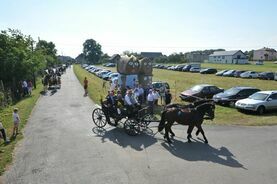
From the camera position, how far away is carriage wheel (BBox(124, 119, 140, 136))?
13227 millimetres

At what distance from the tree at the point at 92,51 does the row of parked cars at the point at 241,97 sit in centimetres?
12984

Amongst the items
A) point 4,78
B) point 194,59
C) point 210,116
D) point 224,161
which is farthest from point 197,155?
point 194,59

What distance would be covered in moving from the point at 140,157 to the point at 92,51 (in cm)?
14480

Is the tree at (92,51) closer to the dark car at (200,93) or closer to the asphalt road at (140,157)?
the dark car at (200,93)

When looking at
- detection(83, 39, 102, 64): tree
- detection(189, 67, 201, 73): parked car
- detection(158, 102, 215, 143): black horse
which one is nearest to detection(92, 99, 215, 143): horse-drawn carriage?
detection(158, 102, 215, 143): black horse

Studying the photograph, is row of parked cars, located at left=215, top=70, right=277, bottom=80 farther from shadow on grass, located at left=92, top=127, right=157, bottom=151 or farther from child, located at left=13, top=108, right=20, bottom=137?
child, located at left=13, top=108, right=20, bottom=137

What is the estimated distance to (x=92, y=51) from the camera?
151250 mm

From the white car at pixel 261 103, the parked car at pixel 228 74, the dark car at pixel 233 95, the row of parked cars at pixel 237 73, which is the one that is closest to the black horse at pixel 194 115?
the white car at pixel 261 103

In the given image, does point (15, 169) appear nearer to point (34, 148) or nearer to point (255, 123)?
point (34, 148)

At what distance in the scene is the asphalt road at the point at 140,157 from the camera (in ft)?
28.8

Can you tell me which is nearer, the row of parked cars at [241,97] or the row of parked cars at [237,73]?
the row of parked cars at [241,97]

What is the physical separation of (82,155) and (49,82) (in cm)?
2544

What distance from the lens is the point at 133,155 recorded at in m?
10.7

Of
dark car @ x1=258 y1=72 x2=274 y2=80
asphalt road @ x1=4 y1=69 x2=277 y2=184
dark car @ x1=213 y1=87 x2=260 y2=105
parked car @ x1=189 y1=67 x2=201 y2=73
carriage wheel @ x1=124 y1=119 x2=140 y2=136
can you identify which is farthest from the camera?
parked car @ x1=189 y1=67 x2=201 y2=73
